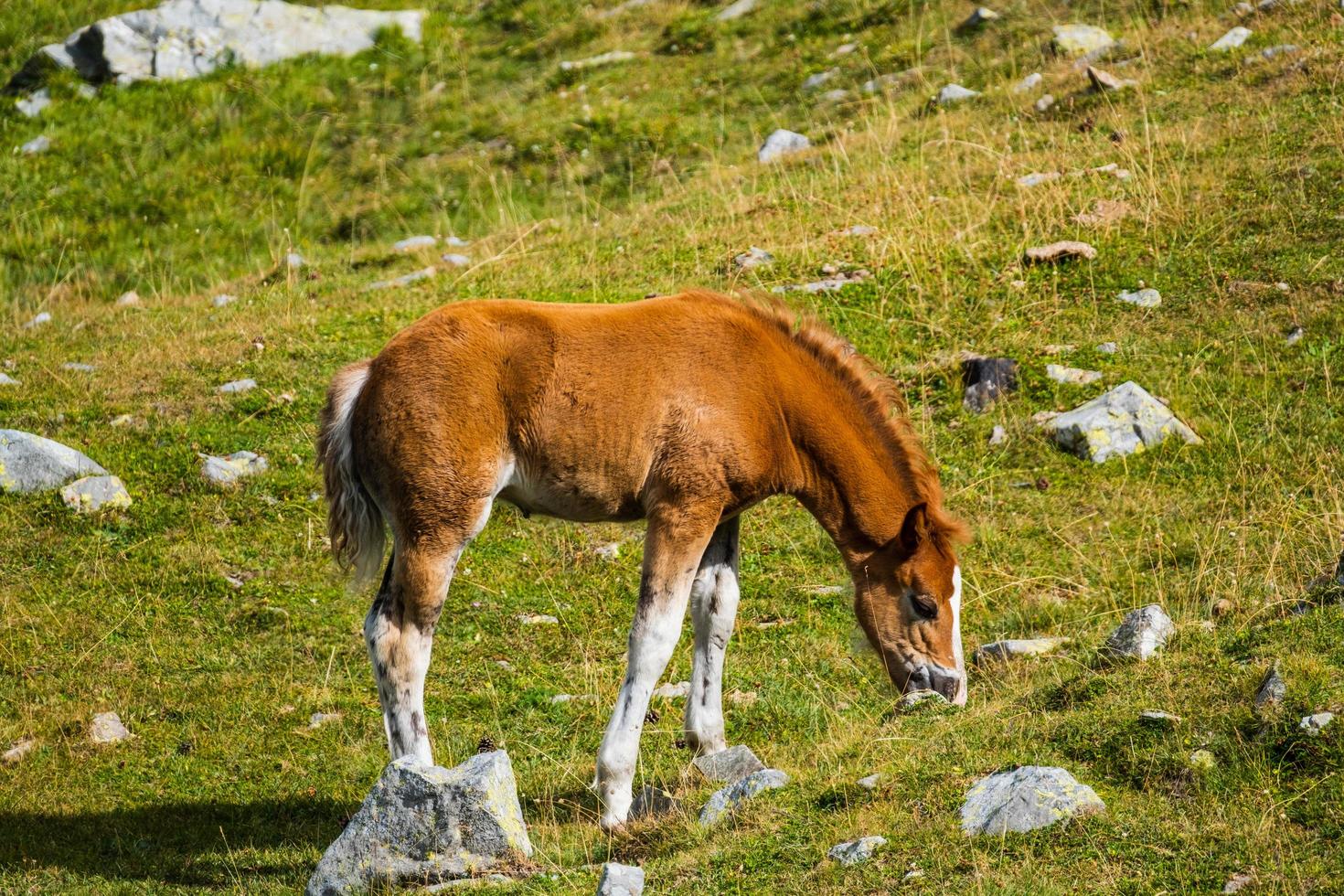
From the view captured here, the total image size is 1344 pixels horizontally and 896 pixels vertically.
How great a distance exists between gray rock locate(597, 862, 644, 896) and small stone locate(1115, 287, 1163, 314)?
8286 mm

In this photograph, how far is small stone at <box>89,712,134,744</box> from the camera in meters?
8.20

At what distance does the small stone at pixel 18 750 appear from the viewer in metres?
8.00

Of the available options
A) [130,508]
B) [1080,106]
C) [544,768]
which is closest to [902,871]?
[544,768]

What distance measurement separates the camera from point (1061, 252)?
41.3ft

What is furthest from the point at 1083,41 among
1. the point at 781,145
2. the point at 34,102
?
the point at 34,102

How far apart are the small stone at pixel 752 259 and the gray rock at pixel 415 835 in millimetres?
7952

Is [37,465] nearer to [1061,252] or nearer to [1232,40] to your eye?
[1061,252]

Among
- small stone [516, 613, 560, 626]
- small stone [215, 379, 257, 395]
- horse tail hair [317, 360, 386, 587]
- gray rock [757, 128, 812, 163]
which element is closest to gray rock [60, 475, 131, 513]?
small stone [215, 379, 257, 395]

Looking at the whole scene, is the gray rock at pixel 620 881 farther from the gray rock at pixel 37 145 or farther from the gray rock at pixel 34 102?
the gray rock at pixel 34 102

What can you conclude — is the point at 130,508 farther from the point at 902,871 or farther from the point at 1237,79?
the point at 1237,79

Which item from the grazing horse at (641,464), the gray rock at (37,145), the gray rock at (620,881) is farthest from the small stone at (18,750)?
the gray rock at (37,145)

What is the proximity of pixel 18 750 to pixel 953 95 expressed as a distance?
41.6 ft

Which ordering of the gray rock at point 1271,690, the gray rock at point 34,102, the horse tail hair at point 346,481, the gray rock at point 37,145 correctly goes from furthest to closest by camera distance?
1. the gray rock at point 34,102
2. the gray rock at point 37,145
3. the horse tail hair at point 346,481
4. the gray rock at point 1271,690

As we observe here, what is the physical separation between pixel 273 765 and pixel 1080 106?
11.5 metres
